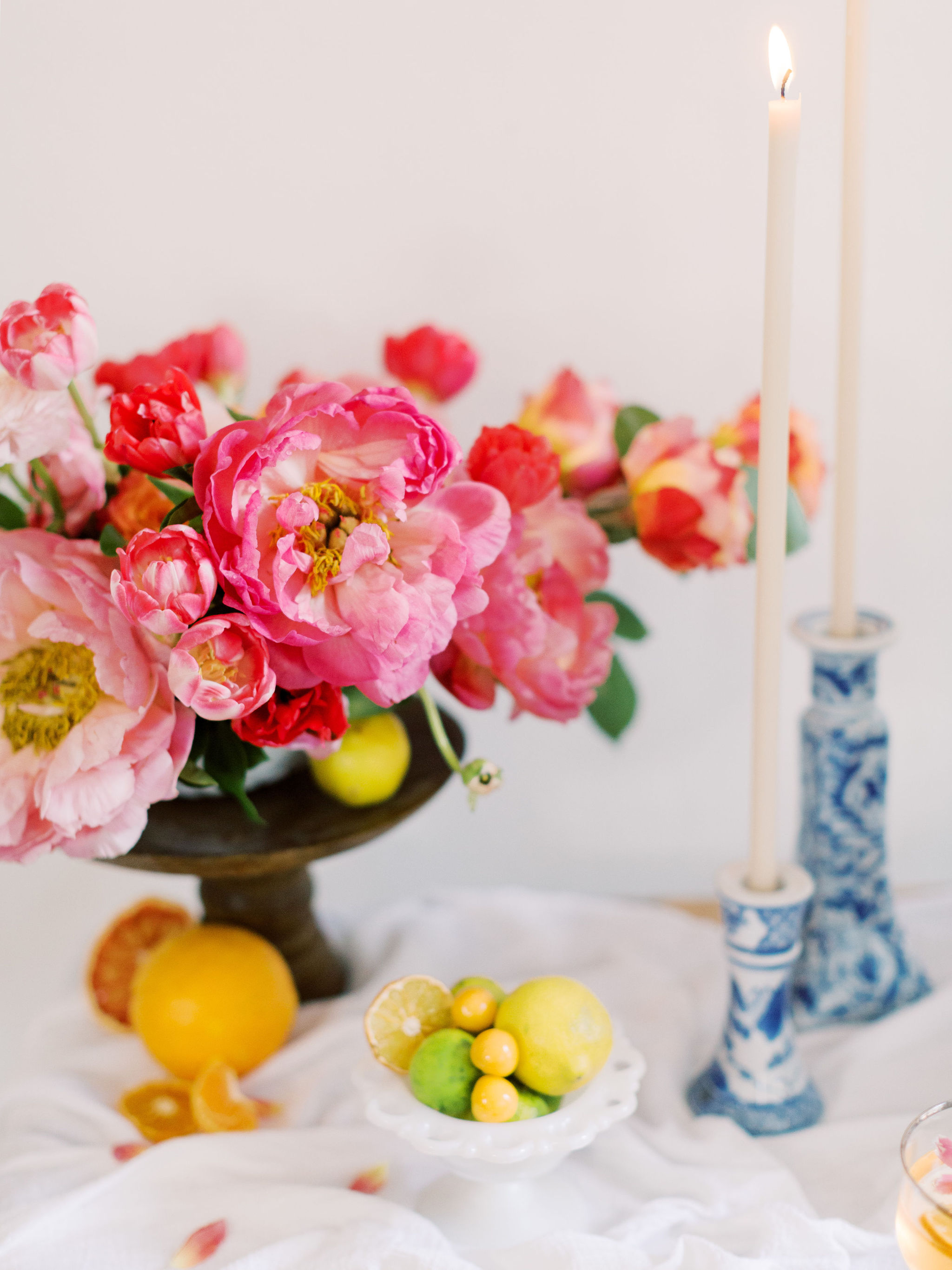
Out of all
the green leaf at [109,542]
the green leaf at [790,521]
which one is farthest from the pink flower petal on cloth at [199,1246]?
the green leaf at [790,521]

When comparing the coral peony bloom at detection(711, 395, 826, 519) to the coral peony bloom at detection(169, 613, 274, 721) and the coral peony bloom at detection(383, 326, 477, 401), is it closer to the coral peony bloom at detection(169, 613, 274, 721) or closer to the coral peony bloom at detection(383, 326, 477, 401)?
the coral peony bloom at detection(383, 326, 477, 401)

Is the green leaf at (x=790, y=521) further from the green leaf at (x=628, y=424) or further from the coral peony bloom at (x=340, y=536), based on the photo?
the coral peony bloom at (x=340, y=536)

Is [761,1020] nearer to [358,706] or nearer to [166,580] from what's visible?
[358,706]

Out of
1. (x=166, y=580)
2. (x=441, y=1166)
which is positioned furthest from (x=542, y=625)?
(x=441, y=1166)

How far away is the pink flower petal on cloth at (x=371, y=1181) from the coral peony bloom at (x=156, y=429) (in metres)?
0.36

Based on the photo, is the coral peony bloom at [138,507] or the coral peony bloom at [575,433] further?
the coral peony bloom at [575,433]

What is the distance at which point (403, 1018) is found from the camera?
58cm

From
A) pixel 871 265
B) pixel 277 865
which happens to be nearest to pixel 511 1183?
pixel 277 865

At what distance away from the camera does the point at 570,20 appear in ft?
2.54

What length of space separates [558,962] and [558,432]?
339mm

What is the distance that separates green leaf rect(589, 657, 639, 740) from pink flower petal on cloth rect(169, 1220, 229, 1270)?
0.33 meters

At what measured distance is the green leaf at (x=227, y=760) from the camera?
0.56m

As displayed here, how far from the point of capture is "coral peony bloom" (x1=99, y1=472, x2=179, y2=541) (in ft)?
1.85

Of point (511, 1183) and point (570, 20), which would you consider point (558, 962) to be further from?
point (570, 20)
